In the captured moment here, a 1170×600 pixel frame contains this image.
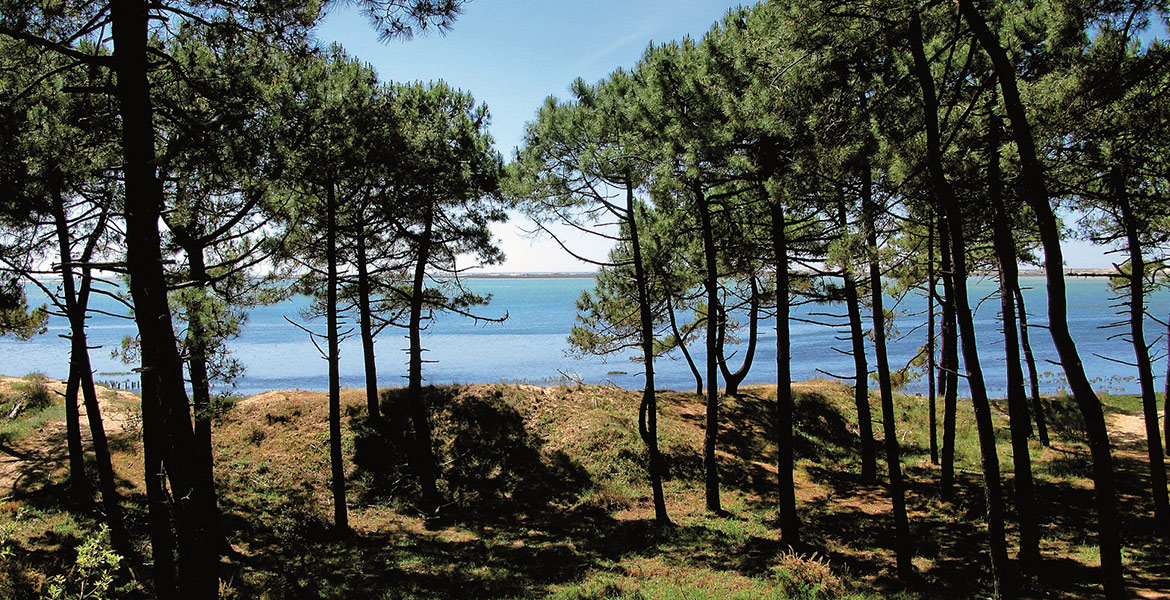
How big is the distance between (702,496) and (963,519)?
249 inches

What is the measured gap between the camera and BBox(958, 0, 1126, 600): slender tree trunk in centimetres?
682

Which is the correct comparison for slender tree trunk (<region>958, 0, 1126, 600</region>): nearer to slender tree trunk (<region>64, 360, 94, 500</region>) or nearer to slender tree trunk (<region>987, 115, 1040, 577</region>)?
slender tree trunk (<region>987, 115, 1040, 577</region>)

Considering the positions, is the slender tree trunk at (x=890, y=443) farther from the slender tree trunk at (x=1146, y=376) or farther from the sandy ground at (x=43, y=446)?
the sandy ground at (x=43, y=446)

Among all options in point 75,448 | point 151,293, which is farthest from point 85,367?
point 151,293

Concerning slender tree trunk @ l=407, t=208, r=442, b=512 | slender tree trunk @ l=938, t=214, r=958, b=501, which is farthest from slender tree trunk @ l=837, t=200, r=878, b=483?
slender tree trunk @ l=407, t=208, r=442, b=512

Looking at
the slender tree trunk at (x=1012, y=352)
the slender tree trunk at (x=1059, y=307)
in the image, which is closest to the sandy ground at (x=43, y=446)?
the slender tree trunk at (x=1059, y=307)

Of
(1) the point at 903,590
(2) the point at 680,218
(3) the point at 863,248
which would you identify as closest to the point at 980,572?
(1) the point at 903,590

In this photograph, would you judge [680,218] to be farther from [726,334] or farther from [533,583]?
[533,583]

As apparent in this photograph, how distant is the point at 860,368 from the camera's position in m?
15.5

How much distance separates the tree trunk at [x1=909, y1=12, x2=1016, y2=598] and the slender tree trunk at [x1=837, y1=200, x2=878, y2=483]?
3974 mm

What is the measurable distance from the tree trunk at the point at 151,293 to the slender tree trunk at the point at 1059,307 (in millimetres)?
8900

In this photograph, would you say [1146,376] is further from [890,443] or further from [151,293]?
[151,293]

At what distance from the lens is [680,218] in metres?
17.1

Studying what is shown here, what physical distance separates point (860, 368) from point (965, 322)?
306 inches
